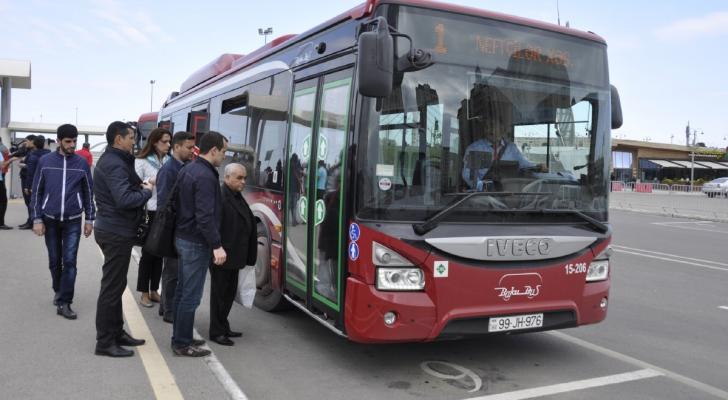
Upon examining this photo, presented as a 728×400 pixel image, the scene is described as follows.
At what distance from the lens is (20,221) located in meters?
14.3

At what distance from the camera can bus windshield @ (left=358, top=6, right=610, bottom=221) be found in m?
4.32

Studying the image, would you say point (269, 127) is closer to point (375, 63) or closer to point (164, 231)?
point (164, 231)

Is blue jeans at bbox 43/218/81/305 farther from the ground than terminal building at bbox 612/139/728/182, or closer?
closer

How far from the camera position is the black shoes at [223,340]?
527 cm

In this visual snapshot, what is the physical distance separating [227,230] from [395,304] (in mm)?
1733

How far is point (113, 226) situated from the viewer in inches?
190

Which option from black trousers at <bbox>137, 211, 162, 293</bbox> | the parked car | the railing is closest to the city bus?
black trousers at <bbox>137, 211, 162, 293</bbox>

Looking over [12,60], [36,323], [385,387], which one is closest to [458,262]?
[385,387]

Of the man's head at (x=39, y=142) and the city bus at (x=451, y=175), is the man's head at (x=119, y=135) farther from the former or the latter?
the man's head at (x=39, y=142)

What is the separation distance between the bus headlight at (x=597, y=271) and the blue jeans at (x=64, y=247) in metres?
4.88

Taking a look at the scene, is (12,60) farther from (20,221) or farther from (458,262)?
(458,262)

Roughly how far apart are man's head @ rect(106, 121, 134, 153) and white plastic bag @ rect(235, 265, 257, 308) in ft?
5.03

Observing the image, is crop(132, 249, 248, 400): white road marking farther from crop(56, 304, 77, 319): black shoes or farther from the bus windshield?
crop(56, 304, 77, 319): black shoes

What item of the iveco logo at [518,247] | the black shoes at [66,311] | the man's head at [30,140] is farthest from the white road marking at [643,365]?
the man's head at [30,140]
